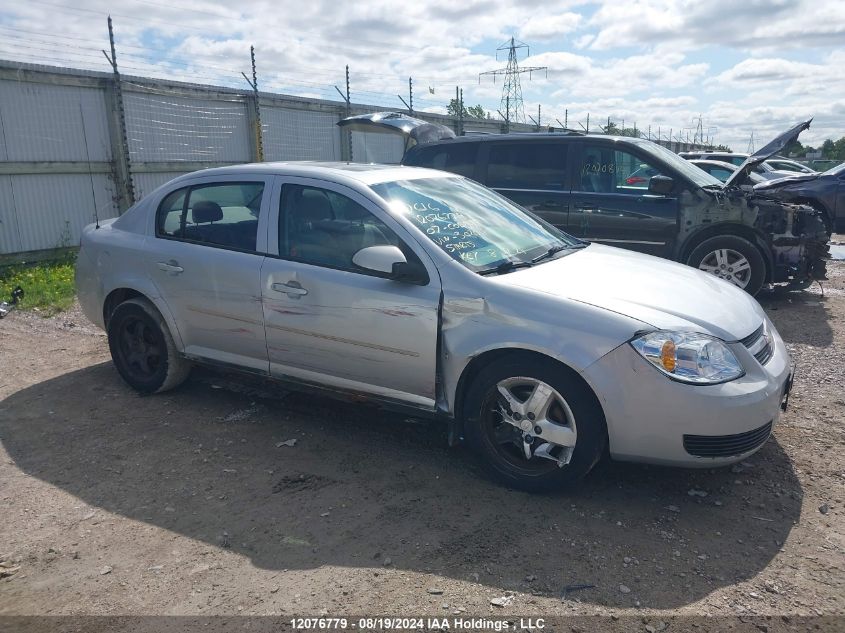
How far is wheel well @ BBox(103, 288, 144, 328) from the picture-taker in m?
5.21

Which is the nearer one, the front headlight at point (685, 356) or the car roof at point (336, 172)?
the front headlight at point (685, 356)

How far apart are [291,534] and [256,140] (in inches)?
450

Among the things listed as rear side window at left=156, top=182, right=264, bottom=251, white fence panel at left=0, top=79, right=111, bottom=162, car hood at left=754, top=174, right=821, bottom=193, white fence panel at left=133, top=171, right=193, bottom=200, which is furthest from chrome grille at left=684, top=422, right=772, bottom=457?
white fence panel at left=133, top=171, right=193, bottom=200

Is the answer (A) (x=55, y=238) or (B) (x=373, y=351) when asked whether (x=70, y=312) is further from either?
(B) (x=373, y=351)

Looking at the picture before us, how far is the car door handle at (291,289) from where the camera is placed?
13.8ft

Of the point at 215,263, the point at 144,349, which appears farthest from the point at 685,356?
the point at 144,349

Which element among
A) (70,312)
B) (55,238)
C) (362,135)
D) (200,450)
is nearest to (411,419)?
(200,450)

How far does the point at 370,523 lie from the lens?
3432 mm

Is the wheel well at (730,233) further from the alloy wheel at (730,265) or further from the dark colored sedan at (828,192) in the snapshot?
the dark colored sedan at (828,192)

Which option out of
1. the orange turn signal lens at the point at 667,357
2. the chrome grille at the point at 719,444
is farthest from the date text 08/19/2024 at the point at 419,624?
the orange turn signal lens at the point at 667,357

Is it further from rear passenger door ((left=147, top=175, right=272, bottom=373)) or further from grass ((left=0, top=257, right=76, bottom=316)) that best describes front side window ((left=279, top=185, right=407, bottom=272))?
grass ((left=0, top=257, right=76, bottom=316))

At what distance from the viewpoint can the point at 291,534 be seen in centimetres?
336

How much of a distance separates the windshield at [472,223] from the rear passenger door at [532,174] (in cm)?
298

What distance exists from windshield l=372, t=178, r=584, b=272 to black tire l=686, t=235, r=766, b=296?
126 inches
